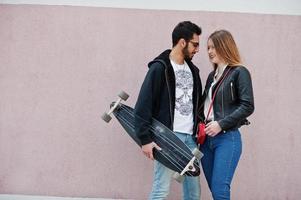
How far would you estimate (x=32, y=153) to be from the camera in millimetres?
4371

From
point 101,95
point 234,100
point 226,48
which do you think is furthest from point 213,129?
point 101,95

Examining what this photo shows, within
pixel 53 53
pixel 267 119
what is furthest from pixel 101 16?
pixel 267 119

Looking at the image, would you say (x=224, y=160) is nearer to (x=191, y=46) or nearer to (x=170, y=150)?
(x=170, y=150)

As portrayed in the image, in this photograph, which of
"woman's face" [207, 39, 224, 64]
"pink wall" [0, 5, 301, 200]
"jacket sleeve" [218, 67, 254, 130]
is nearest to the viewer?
"jacket sleeve" [218, 67, 254, 130]

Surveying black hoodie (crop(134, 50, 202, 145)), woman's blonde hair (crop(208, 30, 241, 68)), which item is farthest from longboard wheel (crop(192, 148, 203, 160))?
woman's blonde hair (crop(208, 30, 241, 68))

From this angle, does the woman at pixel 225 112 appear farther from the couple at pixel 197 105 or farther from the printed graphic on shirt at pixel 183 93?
the printed graphic on shirt at pixel 183 93

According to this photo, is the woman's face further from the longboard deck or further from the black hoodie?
the longboard deck

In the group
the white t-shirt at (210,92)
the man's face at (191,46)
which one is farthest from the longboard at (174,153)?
the man's face at (191,46)

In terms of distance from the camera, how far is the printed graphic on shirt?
3.48m

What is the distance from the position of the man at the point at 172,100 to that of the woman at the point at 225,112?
0.46 feet

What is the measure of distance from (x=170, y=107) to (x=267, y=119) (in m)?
1.30

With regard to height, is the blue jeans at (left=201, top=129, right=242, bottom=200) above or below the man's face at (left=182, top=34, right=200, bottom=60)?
below

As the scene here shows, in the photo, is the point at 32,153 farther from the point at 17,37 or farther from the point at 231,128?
the point at 231,128

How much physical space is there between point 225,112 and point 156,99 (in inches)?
21.2
